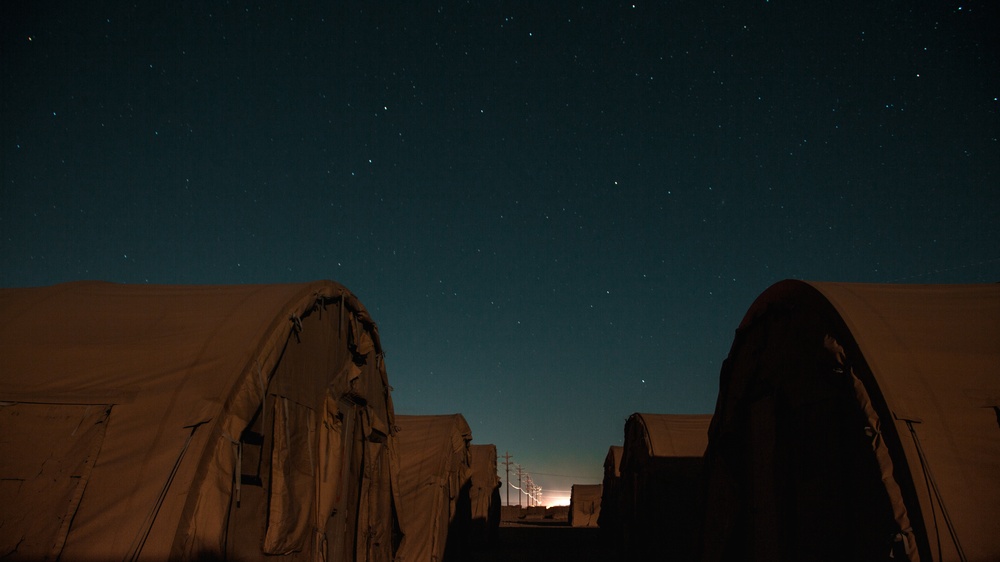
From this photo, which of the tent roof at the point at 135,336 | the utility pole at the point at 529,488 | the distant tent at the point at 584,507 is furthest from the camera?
the utility pole at the point at 529,488

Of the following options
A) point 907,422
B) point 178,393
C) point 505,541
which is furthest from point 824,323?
point 505,541

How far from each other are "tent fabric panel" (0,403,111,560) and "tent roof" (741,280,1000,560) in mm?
6142

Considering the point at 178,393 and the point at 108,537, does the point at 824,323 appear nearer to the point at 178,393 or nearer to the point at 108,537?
the point at 178,393

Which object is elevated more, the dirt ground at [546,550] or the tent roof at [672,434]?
the tent roof at [672,434]

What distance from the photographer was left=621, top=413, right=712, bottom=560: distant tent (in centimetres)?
1304

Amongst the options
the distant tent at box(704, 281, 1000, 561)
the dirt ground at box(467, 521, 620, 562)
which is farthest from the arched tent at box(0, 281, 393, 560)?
the dirt ground at box(467, 521, 620, 562)

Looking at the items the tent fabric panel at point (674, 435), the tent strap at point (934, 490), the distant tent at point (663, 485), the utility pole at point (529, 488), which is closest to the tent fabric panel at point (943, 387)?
the tent strap at point (934, 490)

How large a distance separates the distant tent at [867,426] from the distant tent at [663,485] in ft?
17.6

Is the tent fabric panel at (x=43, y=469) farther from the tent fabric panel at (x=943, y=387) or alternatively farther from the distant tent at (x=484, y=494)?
the distant tent at (x=484, y=494)

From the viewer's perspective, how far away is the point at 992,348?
5.30 meters

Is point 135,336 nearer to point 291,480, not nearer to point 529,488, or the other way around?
point 291,480

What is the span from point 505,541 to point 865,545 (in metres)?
21.9

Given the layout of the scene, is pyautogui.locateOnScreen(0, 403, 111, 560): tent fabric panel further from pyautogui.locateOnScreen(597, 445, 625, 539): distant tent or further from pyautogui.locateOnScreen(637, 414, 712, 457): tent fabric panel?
pyautogui.locateOnScreen(597, 445, 625, 539): distant tent

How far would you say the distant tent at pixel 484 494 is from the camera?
22.2 meters
